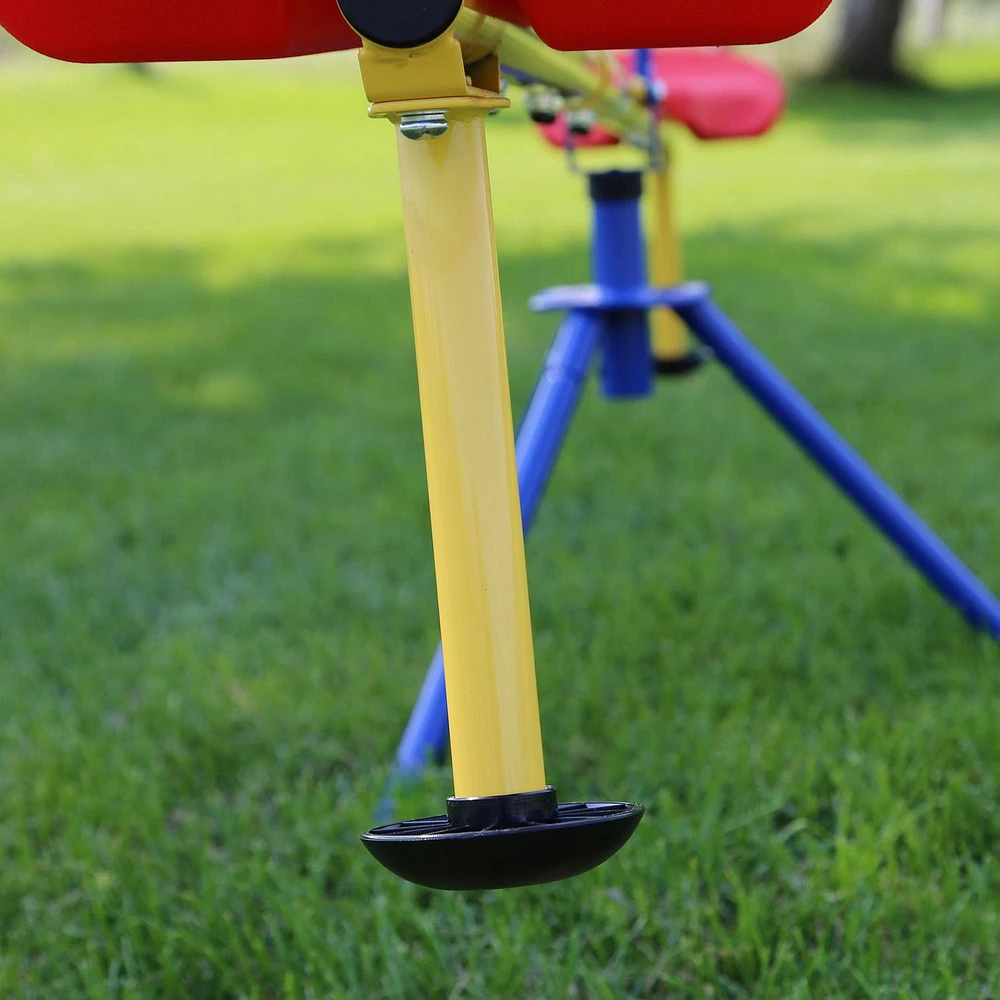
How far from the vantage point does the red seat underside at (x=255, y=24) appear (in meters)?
0.63

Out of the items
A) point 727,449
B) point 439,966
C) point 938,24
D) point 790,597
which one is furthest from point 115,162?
point 938,24

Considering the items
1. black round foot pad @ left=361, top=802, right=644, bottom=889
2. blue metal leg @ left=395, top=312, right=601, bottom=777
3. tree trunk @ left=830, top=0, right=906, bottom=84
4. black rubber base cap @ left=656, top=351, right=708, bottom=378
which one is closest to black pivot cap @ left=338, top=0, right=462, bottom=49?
black round foot pad @ left=361, top=802, right=644, bottom=889

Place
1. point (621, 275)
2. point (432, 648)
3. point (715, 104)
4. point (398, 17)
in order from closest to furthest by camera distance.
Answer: point (398, 17) → point (621, 275) → point (715, 104) → point (432, 648)

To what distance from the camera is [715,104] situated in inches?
66.5

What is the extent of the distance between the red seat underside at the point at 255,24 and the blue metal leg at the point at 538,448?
66 centimetres

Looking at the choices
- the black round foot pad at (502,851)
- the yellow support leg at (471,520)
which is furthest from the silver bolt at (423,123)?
the black round foot pad at (502,851)

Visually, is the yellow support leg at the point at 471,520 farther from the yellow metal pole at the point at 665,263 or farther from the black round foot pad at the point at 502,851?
the yellow metal pole at the point at 665,263

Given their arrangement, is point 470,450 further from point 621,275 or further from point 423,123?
point 621,275

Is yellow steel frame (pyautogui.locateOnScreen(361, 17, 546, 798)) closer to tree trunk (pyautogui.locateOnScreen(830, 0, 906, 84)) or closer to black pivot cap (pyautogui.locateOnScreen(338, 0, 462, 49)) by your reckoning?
black pivot cap (pyautogui.locateOnScreen(338, 0, 462, 49))

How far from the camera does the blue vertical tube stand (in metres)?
1.49

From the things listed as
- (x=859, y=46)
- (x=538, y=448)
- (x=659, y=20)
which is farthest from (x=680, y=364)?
(x=859, y=46)

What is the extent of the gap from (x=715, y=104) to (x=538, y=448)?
63 centimetres

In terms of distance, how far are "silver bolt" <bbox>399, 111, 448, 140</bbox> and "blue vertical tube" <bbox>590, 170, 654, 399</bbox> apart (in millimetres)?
880

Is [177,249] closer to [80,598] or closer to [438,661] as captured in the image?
[80,598]
